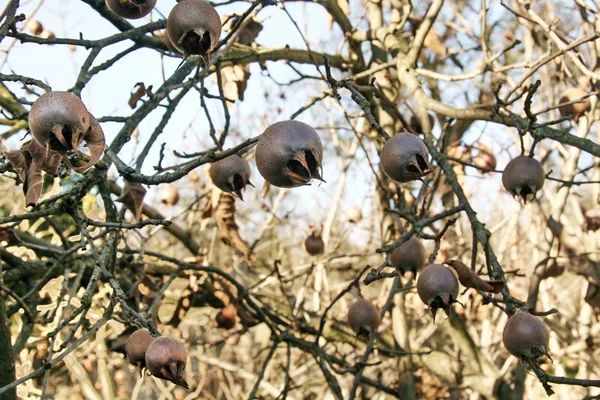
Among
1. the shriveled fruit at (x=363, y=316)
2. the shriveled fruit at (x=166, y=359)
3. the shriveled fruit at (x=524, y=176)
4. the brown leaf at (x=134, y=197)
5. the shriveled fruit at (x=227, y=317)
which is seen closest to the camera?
the shriveled fruit at (x=166, y=359)

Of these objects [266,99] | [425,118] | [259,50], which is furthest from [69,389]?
Answer: [425,118]

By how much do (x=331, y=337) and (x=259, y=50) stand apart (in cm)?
169

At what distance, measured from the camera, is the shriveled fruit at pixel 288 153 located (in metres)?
1.33

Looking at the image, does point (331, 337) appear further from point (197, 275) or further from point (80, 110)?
point (80, 110)

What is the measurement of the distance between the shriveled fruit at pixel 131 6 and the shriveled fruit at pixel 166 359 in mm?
821

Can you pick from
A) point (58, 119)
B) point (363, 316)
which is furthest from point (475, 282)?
point (58, 119)

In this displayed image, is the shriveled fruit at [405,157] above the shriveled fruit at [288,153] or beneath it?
above

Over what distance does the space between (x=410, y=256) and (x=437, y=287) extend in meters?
0.59

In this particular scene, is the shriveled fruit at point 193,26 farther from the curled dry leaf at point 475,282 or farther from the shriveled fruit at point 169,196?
the shriveled fruit at point 169,196

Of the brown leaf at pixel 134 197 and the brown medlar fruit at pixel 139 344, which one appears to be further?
the brown leaf at pixel 134 197

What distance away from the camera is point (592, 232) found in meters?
3.80

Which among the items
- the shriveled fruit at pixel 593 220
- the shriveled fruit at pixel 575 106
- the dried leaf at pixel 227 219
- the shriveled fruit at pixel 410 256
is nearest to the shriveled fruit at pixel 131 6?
the shriveled fruit at pixel 410 256

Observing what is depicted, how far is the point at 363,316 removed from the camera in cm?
246

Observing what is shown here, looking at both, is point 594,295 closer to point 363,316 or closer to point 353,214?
point 363,316
